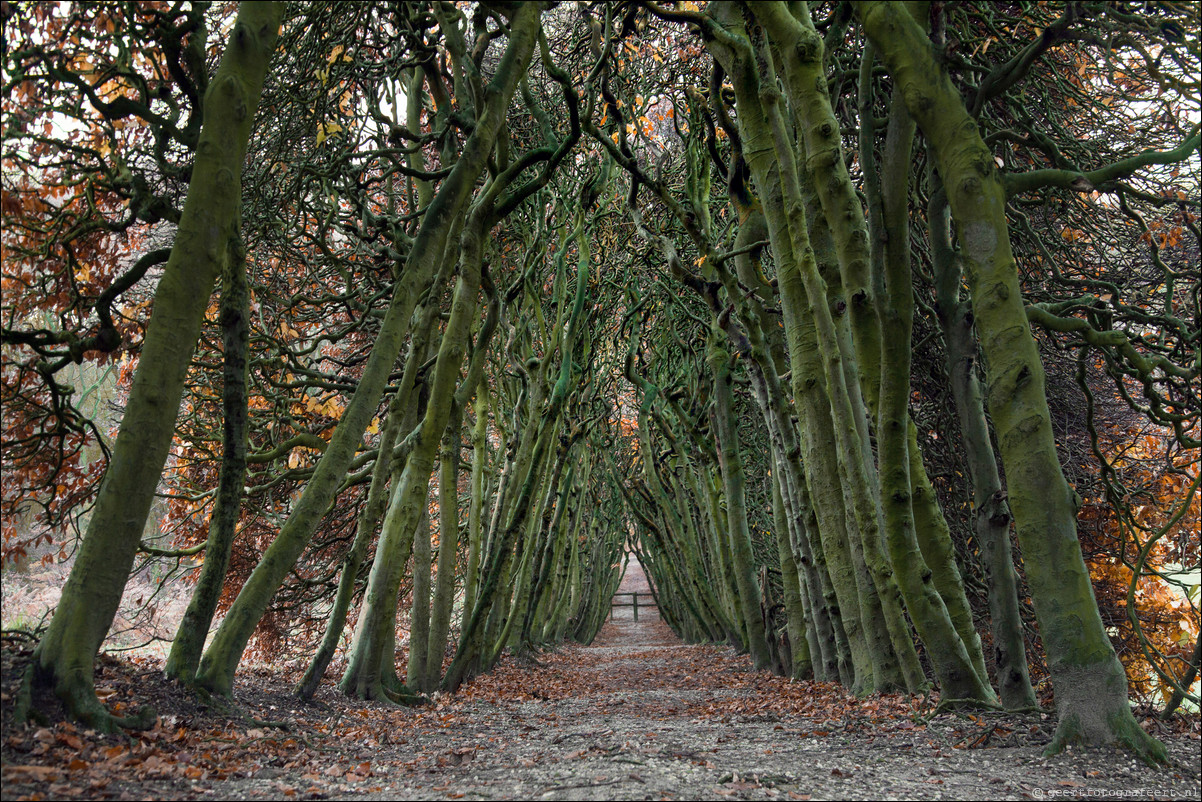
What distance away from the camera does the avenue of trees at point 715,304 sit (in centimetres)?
382

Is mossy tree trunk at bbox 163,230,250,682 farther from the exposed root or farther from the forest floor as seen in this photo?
the exposed root

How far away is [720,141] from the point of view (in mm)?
9680

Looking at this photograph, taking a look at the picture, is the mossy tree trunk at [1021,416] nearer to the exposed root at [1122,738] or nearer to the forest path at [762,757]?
the exposed root at [1122,738]

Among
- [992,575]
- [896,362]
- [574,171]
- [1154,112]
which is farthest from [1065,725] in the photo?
[574,171]

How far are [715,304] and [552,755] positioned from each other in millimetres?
5549

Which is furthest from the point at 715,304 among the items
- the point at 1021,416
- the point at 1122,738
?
the point at 1122,738

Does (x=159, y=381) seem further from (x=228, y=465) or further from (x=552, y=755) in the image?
(x=552, y=755)

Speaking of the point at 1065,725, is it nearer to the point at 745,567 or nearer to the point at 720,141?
the point at 745,567

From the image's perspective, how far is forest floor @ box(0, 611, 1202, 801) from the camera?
300 centimetres

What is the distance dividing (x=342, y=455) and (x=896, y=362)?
3699 mm

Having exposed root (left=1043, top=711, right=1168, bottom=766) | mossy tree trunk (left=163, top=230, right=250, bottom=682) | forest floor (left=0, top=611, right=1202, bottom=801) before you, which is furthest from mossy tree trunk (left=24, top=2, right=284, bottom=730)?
exposed root (left=1043, top=711, right=1168, bottom=766)

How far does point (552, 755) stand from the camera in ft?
14.1

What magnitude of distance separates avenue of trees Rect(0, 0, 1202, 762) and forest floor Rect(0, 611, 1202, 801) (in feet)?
0.81

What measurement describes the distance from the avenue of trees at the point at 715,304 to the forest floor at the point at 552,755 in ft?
0.81
